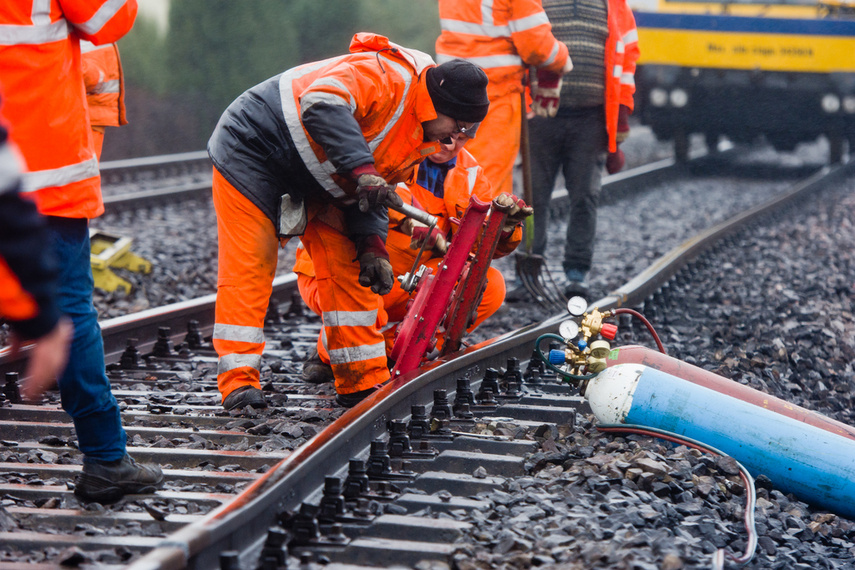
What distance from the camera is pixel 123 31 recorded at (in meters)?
2.80

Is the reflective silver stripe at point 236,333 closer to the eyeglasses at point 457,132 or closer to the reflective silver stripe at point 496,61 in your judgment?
Result: the eyeglasses at point 457,132

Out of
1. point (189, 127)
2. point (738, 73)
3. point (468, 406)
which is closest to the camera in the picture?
point (468, 406)

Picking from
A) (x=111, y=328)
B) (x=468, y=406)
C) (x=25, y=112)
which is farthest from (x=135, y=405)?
(x=25, y=112)

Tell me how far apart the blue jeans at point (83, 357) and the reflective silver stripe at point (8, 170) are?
0.69 m

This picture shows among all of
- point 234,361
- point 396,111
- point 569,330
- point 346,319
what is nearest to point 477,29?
point 396,111

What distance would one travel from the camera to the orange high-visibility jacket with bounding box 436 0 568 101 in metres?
5.98

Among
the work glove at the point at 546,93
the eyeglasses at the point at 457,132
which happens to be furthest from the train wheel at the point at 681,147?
the eyeglasses at the point at 457,132

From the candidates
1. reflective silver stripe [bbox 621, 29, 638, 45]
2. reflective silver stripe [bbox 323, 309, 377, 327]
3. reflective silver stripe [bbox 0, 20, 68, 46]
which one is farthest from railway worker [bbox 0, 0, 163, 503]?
reflective silver stripe [bbox 621, 29, 638, 45]

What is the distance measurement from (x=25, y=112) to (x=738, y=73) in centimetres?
1211

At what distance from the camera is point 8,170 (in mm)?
1932

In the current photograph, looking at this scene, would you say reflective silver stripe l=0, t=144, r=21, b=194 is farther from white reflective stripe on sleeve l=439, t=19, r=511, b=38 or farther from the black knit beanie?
white reflective stripe on sleeve l=439, t=19, r=511, b=38

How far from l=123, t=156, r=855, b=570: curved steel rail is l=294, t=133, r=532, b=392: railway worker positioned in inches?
17.8

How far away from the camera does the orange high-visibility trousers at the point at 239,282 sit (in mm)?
3895

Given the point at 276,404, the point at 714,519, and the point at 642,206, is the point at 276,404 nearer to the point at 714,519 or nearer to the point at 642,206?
the point at 714,519
